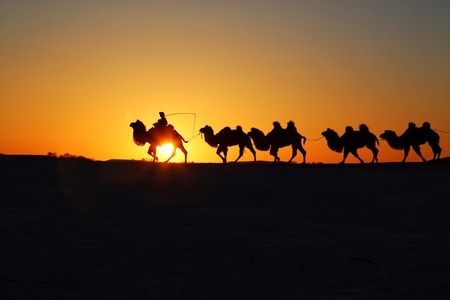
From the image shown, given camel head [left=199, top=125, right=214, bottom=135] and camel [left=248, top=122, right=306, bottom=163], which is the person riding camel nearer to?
camel [left=248, top=122, right=306, bottom=163]

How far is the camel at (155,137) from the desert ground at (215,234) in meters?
5.55

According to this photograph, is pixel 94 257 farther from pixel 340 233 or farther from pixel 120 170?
pixel 120 170

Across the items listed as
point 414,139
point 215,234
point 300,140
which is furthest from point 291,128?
point 215,234

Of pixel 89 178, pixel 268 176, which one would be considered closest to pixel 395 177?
pixel 268 176

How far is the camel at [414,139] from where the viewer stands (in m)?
32.6

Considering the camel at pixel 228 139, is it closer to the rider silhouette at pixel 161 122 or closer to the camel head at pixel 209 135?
the camel head at pixel 209 135

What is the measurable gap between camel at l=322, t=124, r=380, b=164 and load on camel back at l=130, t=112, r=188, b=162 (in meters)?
6.10

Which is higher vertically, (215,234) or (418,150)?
(418,150)

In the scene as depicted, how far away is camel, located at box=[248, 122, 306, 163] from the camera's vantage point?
31.7 metres

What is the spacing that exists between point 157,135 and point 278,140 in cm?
→ 483

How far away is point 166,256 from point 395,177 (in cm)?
1420

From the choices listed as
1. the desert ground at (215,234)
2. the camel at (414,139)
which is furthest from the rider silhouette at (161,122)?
the camel at (414,139)

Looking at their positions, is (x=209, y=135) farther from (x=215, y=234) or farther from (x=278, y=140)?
(x=215, y=234)

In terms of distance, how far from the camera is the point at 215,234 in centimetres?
1427
